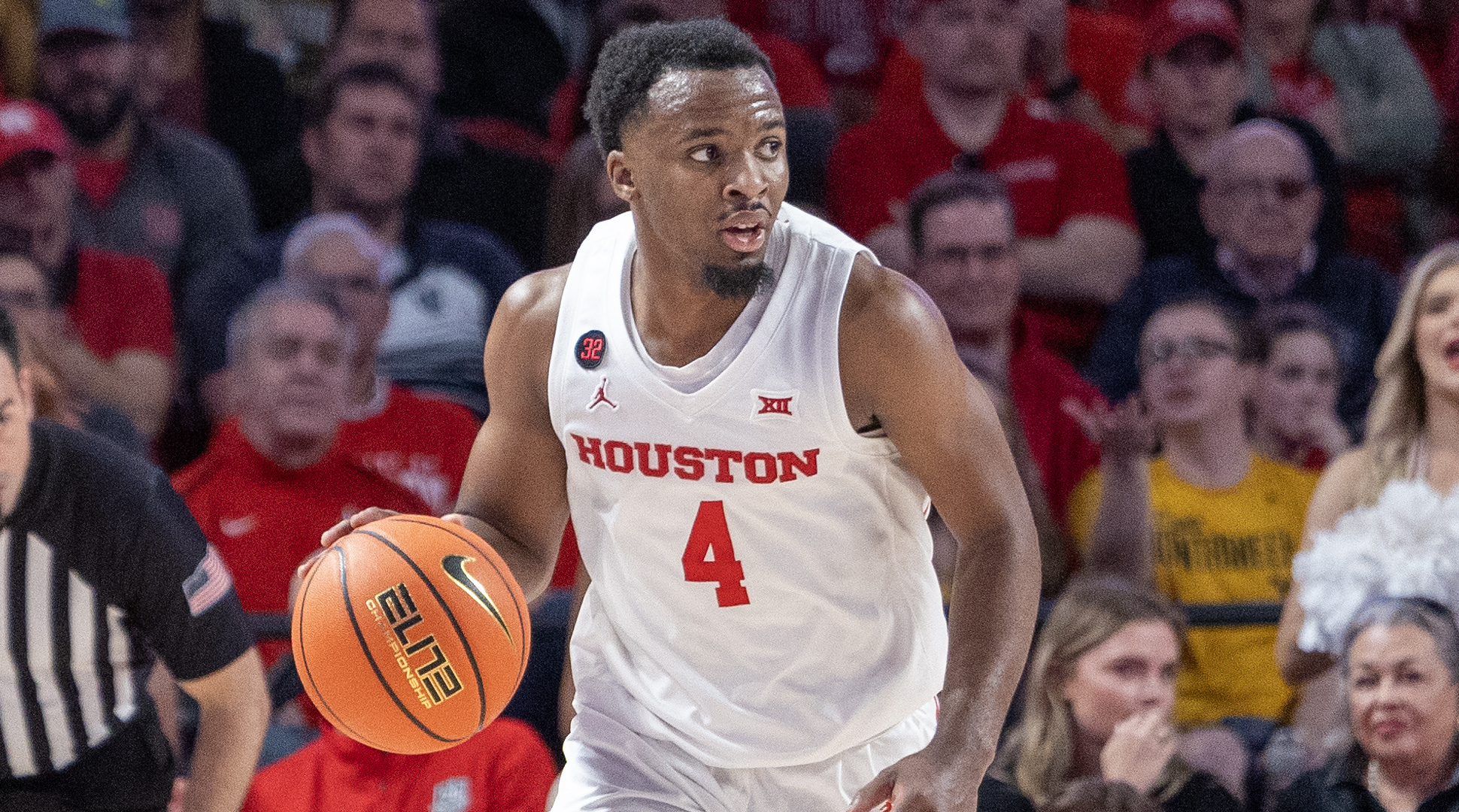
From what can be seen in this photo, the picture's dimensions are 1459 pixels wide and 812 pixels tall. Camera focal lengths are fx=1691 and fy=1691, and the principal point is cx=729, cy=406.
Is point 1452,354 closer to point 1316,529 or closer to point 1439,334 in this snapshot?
point 1439,334

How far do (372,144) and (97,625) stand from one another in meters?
2.12

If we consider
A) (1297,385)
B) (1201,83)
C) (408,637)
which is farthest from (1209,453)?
(408,637)

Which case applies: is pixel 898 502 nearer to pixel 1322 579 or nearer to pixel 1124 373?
pixel 1322 579

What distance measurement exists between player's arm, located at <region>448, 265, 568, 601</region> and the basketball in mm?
215

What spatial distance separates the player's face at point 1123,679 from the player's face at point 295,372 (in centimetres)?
209

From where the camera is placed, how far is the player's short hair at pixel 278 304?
15.3 ft

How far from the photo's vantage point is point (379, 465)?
15.3ft

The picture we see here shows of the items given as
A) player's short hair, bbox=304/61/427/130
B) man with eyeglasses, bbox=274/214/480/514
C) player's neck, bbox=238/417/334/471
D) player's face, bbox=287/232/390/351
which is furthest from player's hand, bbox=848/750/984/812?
player's short hair, bbox=304/61/427/130

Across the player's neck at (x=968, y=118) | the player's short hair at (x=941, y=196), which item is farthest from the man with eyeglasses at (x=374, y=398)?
the player's neck at (x=968, y=118)

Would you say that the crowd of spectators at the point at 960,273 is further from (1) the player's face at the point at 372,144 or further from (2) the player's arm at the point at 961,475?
(2) the player's arm at the point at 961,475

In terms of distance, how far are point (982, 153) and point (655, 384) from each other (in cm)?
297

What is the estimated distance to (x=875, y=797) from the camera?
2287 millimetres

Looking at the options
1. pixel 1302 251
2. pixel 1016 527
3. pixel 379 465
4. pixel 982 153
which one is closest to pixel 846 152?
Answer: pixel 982 153

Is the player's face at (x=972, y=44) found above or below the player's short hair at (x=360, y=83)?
above
